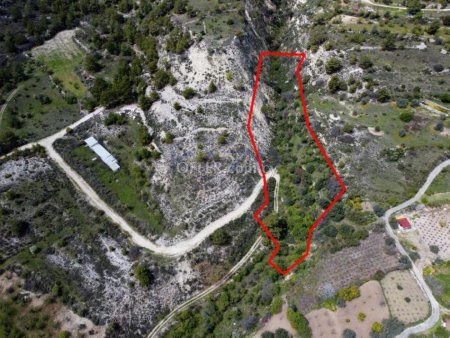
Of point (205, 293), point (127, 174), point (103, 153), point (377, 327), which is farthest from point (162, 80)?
point (377, 327)

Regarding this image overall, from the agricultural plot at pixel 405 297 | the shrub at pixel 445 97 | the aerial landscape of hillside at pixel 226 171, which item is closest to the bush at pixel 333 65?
the aerial landscape of hillside at pixel 226 171

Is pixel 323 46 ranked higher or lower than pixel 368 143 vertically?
higher

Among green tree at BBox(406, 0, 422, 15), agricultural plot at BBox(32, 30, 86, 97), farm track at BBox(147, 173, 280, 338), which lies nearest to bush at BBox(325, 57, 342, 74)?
green tree at BBox(406, 0, 422, 15)

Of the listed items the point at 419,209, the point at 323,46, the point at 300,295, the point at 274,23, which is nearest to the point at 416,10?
the point at 323,46

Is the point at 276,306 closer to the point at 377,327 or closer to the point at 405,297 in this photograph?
the point at 377,327

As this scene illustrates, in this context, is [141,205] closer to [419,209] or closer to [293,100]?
[293,100]

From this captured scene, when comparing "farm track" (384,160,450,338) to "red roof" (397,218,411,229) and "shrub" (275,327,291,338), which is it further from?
"shrub" (275,327,291,338)
